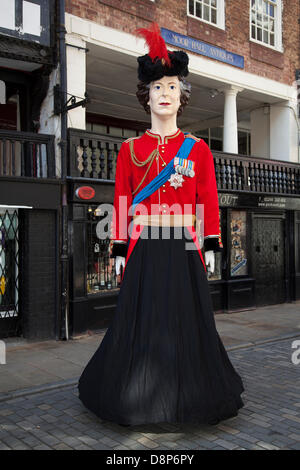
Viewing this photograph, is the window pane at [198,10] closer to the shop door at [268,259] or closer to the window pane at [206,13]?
the window pane at [206,13]

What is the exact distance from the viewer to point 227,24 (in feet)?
36.0

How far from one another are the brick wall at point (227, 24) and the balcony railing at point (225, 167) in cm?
223

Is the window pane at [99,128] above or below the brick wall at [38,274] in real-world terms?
above

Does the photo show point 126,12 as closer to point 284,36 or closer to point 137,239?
point 284,36

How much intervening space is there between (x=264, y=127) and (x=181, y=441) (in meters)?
10.9

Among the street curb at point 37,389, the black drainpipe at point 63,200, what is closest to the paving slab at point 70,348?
the street curb at point 37,389

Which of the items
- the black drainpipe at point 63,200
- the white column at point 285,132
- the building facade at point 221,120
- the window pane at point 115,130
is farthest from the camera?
the window pane at point 115,130

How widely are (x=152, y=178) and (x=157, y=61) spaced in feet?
3.38

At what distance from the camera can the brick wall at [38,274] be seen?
7.50m

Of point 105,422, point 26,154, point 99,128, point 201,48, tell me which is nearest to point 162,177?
point 105,422

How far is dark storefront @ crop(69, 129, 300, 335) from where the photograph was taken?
8008 millimetres
